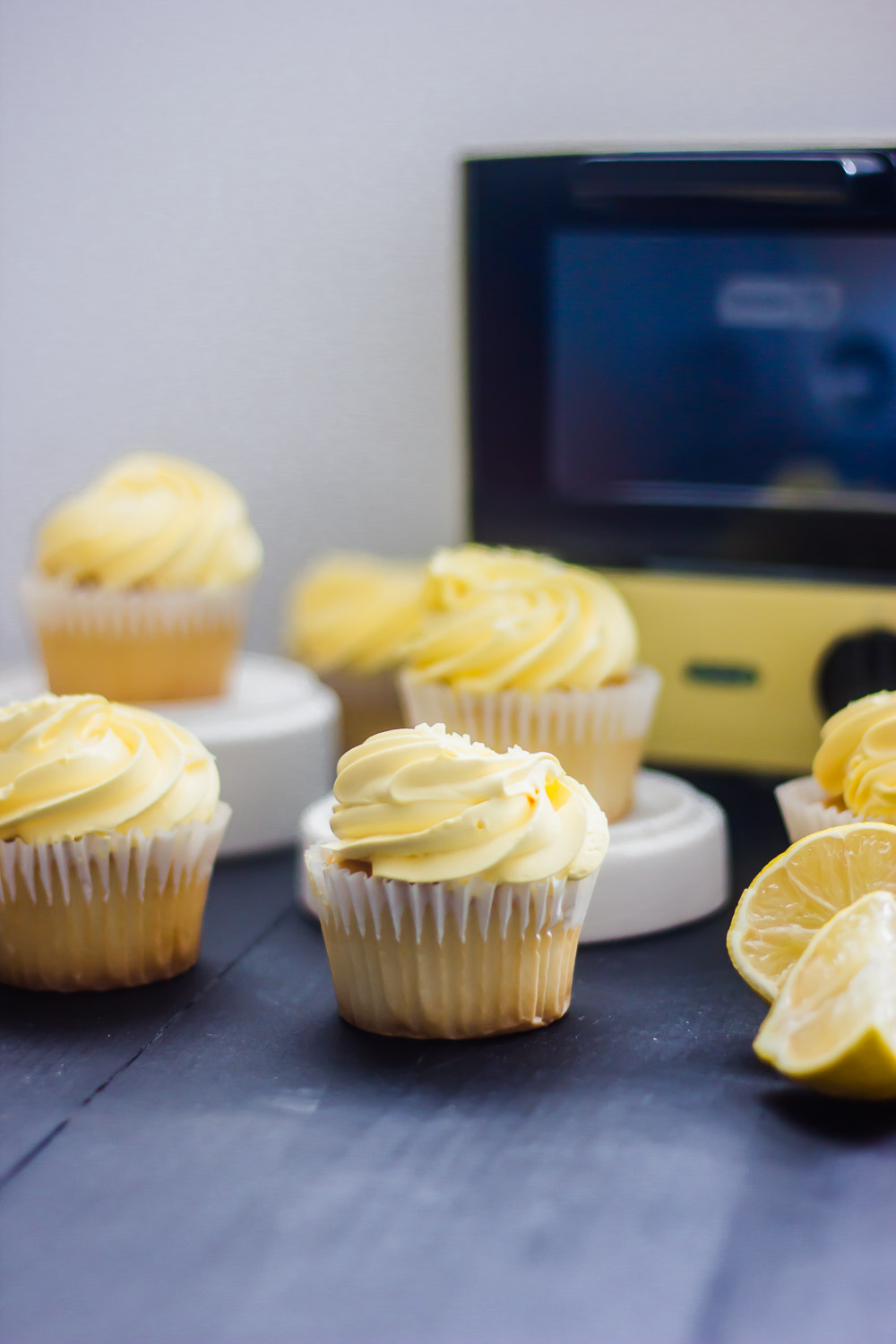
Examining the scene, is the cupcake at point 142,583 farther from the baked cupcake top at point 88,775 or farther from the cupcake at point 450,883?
the cupcake at point 450,883

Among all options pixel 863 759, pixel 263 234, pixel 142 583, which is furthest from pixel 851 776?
pixel 263 234

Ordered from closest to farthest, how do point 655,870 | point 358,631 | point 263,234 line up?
1. point 655,870
2. point 358,631
3. point 263,234

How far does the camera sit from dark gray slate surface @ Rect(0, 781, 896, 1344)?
575mm

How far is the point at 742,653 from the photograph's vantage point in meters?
1.20

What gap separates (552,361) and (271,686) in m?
0.38

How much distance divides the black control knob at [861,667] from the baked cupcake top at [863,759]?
0.18m

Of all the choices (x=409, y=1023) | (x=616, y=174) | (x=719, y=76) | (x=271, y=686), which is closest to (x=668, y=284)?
(x=616, y=174)

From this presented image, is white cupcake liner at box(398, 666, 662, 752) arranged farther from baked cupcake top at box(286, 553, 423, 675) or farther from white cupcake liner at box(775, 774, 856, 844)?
baked cupcake top at box(286, 553, 423, 675)

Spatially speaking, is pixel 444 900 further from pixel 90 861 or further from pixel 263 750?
pixel 263 750

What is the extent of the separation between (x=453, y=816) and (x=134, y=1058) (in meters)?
0.23

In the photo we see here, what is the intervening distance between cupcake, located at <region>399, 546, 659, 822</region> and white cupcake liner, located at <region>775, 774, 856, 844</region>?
0.13 m

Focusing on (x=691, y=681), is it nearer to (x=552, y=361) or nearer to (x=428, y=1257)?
(x=552, y=361)

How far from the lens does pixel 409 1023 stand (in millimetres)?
818

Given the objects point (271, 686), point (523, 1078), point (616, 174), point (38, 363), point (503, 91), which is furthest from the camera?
point (38, 363)
